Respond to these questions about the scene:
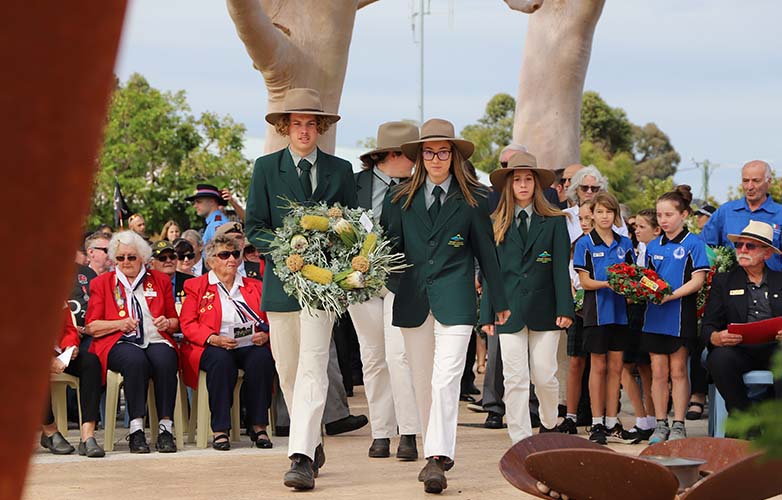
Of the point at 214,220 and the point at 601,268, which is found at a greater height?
the point at 214,220

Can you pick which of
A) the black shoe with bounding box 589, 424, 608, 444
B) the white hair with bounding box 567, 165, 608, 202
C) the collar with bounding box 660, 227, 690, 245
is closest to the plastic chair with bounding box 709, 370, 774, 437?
the black shoe with bounding box 589, 424, 608, 444

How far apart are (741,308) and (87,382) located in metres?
5.36

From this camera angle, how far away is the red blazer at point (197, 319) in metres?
9.81

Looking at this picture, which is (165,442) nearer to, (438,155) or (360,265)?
(360,265)

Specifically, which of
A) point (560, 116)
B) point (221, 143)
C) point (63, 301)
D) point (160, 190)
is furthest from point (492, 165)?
point (63, 301)

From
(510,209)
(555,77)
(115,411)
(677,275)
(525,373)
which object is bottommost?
(115,411)

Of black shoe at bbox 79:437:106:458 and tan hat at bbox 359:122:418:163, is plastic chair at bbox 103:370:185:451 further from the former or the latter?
tan hat at bbox 359:122:418:163

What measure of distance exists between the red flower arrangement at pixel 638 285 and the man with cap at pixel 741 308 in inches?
17.3

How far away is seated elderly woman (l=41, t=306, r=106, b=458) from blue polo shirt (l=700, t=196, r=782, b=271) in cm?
556

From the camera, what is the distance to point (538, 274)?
948cm

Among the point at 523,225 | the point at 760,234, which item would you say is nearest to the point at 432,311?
the point at 523,225

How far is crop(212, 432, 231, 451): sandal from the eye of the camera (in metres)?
9.47

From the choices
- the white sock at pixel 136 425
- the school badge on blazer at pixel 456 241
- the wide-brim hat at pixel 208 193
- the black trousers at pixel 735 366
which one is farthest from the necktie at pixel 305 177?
the wide-brim hat at pixel 208 193

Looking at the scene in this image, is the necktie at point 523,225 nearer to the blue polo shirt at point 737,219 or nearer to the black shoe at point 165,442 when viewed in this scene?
the blue polo shirt at point 737,219
